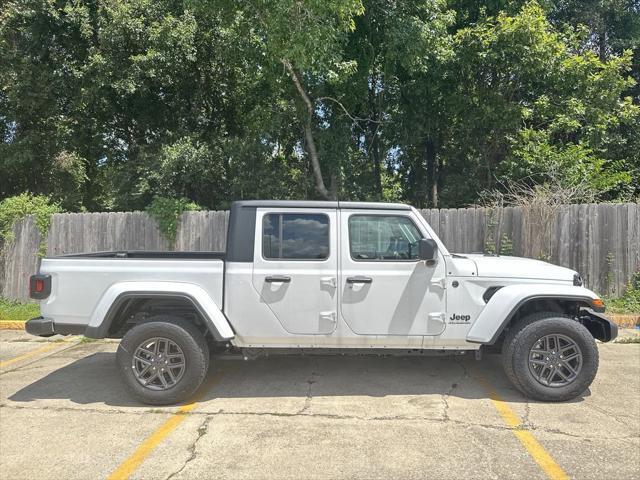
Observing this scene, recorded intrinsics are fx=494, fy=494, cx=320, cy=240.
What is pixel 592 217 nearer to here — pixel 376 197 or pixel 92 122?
pixel 376 197

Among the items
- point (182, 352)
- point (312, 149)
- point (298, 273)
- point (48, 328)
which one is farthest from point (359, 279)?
point (312, 149)

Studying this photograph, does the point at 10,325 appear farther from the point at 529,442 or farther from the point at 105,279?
the point at 529,442

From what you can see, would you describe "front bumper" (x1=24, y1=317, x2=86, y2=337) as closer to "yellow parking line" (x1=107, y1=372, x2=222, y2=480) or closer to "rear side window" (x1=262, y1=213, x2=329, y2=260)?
"yellow parking line" (x1=107, y1=372, x2=222, y2=480)

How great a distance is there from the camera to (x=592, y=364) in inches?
188

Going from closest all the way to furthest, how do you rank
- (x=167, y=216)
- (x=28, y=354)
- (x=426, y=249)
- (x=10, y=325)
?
1. (x=426, y=249)
2. (x=28, y=354)
3. (x=10, y=325)
4. (x=167, y=216)

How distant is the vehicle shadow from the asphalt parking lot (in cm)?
2

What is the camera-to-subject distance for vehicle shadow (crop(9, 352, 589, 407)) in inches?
202

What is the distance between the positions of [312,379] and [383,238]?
72.1 inches

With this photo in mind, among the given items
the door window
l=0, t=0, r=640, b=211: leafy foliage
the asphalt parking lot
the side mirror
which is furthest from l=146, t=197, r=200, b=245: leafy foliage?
the side mirror

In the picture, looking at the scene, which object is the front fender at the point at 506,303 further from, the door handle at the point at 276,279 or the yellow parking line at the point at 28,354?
the yellow parking line at the point at 28,354

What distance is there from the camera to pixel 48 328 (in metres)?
4.84

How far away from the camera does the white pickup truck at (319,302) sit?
479 centimetres

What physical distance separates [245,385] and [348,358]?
154cm

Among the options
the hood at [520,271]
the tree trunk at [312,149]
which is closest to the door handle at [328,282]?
the hood at [520,271]
